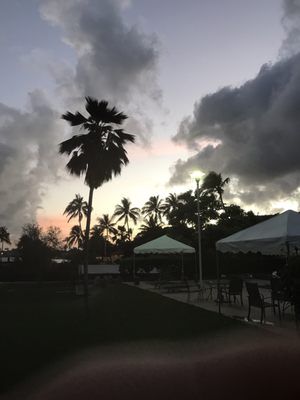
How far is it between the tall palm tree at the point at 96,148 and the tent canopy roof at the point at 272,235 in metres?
8.91

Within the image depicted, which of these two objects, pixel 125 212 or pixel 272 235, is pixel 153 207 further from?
pixel 272 235

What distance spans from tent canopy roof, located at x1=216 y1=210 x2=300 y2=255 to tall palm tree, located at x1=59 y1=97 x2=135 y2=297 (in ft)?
29.2

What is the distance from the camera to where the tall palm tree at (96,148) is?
1919 centimetres

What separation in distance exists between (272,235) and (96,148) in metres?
10.8

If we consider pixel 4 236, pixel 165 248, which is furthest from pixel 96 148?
pixel 4 236

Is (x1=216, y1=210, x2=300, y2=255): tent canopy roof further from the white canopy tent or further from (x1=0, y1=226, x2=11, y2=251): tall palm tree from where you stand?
(x1=0, y1=226, x2=11, y2=251): tall palm tree

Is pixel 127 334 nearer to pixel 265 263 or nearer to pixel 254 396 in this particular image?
pixel 254 396

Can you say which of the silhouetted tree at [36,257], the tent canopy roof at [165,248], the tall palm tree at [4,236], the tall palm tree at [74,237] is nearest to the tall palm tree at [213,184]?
the silhouetted tree at [36,257]

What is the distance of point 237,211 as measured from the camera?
152 feet

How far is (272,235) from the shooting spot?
34.7 feet

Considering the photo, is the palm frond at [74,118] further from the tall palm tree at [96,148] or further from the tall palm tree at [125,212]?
the tall palm tree at [125,212]

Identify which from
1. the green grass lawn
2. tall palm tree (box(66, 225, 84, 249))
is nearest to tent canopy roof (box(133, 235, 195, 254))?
the green grass lawn

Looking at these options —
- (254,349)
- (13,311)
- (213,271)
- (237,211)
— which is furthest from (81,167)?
(237,211)

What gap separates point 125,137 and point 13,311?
30.0 ft
